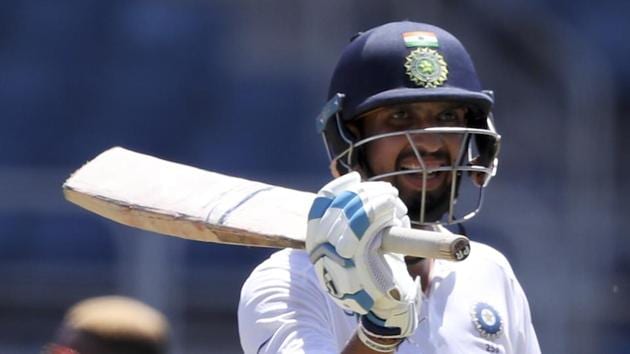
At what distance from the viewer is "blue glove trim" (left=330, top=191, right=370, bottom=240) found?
2.01 meters

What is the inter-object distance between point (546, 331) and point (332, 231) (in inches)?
142

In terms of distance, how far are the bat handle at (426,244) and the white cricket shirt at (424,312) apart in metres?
0.27

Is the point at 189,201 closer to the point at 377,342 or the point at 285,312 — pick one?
the point at 285,312

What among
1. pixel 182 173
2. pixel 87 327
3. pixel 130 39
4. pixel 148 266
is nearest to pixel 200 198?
pixel 182 173

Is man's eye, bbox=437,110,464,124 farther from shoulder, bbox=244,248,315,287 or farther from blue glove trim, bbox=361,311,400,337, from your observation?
blue glove trim, bbox=361,311,400,337

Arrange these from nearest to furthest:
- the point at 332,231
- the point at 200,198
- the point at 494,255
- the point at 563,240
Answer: the point at 332,231 → the point at 200,198 → the point at 494,255 → the point at 563,240

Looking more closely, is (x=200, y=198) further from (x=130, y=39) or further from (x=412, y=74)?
(x=130, y=39)

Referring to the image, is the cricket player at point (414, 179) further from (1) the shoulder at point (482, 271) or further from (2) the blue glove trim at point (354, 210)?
(2) the blue glove trim at point (354, 210)

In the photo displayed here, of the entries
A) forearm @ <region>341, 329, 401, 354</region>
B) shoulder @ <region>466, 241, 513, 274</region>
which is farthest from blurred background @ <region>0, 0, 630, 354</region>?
forearm @ <region>341, 329, 401, 354</region>

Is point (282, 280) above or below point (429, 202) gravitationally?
below

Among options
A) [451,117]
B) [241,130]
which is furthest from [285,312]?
[241,130]

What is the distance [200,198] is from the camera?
238cm

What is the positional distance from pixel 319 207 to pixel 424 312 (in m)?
0.42

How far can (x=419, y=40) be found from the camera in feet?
8.36
